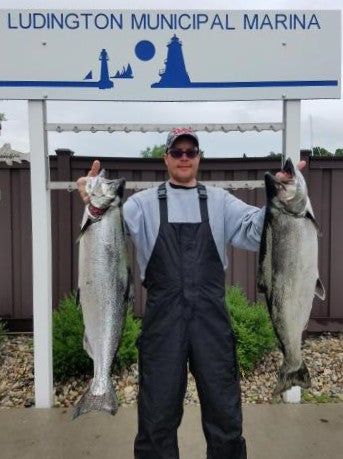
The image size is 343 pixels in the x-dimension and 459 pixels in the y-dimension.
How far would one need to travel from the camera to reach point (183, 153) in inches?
115

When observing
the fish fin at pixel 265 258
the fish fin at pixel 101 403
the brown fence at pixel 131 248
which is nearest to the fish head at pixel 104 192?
the fish fin at pixel 265 258

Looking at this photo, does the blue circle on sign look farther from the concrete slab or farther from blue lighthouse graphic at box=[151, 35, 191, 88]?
the concrete slab

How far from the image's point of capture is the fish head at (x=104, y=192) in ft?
8.78

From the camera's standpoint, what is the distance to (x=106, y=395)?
2775 millimetres

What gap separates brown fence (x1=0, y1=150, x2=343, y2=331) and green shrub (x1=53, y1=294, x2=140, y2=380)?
1121mm

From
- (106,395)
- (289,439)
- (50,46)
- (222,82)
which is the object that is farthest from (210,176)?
(106,395)

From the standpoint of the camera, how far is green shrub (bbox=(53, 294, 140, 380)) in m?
4.77

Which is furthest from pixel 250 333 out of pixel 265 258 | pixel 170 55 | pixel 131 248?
pixel 170 55

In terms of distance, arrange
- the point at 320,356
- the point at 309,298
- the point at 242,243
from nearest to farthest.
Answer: the point at 309,298, the point at 242,243, the point at 320,356

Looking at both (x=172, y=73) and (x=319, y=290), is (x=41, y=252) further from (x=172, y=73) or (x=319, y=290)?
(x=319, y=290)

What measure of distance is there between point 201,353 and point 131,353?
2219 millimetres

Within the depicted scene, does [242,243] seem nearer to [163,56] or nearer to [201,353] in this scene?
[201,353]

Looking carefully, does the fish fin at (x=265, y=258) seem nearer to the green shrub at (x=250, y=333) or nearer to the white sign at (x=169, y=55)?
the white sign at (x=169, y=55)

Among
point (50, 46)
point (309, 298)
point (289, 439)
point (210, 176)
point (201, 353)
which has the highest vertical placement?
point (50, 46)
